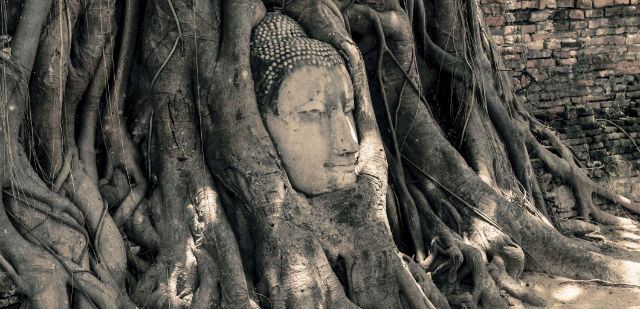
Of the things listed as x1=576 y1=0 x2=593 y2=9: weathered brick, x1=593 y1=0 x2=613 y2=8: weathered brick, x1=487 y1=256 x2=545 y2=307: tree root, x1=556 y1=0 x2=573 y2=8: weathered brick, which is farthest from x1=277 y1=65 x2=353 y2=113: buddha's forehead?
x1=593 y1=0 x2=613 y2=8: weathered brick

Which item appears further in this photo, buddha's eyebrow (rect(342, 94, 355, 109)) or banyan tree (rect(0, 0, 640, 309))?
buddha's eyebrow (rect(342, 94, 355, 109))

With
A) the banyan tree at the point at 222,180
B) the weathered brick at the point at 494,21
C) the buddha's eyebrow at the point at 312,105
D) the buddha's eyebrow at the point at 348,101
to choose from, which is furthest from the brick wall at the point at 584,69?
the buddha's eyebrow at the point at 312,105

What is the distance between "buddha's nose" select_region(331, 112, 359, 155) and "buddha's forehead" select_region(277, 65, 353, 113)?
0.29 feet

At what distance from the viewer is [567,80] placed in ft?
25.5

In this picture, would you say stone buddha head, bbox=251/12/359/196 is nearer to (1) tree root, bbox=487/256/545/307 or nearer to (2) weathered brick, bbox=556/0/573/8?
(1) tree root, bbox=487/256/545/307

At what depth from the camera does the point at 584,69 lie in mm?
7801

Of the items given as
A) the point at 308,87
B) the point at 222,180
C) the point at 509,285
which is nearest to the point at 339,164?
the point at 308,87

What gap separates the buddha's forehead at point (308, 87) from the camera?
464 centimetres

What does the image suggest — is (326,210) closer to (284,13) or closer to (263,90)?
(263,90)

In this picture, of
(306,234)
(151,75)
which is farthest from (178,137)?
(306,234)

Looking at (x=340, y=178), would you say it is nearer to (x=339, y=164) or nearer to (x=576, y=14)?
(x=339, y=164)

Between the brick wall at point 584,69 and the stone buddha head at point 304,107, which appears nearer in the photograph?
the stone buddha head at point 304,107

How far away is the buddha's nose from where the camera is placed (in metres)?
4.73

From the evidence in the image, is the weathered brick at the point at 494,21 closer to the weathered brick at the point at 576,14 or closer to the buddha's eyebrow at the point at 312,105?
the weathered brick at the point at 576,14
